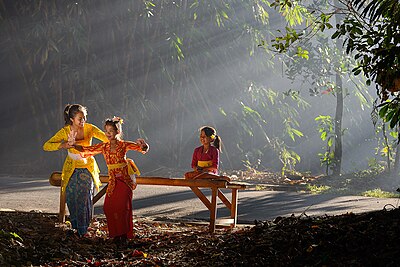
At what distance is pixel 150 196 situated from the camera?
42.5 ft

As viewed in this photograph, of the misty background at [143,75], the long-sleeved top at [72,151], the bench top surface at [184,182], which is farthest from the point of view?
the misty background at [143,75]

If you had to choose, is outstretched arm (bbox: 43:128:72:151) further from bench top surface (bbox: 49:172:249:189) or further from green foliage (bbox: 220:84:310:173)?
green foliage (bbox: 220:84:310:173)

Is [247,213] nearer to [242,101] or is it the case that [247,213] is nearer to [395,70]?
[395,70]

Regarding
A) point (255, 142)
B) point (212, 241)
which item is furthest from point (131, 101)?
point (212, 241)

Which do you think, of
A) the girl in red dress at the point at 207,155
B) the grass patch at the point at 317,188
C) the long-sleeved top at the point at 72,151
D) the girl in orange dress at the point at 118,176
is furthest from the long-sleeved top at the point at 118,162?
the grass patch at the point at 317,188

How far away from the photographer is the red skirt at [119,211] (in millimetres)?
7258

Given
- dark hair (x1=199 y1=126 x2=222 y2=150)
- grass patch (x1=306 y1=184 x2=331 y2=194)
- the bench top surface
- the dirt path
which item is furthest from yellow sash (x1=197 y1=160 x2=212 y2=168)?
grass patch (x1=306 y1=184 x2=331 y2=194)

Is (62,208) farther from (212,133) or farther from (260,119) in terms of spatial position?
(260,119)

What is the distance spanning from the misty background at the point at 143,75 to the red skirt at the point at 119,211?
10935 millimetres

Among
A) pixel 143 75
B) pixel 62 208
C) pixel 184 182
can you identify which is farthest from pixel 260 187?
pixel 62 208

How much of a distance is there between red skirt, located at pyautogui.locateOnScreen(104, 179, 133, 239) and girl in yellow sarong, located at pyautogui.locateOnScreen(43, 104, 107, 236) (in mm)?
376

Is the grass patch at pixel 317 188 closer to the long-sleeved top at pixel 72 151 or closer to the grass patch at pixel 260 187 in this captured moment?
the grass patch at pixel 260 187

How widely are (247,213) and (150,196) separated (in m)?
2.90

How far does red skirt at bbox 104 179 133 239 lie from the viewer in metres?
7.26
